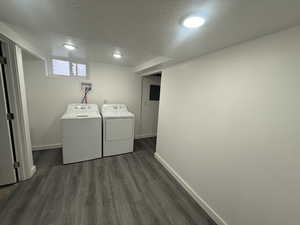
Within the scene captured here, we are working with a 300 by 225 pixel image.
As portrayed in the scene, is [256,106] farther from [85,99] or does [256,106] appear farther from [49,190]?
[85,99]

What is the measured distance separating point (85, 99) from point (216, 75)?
3001 mm

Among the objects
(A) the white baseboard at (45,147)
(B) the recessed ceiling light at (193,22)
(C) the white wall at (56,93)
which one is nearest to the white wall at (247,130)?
(B) the recessed ceiling light at (193,22)

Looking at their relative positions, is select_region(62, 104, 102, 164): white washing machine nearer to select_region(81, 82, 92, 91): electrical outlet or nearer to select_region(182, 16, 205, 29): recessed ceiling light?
select_region(81, 82, 92, 91): electrical outlet

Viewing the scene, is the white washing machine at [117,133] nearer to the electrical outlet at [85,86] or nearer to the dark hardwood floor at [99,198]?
the dark hardwood floor at [99,198]

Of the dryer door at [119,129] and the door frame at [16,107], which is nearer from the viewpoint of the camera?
the door frame at [16,107]

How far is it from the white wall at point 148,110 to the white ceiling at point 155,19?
7.89ft

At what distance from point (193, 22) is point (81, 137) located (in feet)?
8.70

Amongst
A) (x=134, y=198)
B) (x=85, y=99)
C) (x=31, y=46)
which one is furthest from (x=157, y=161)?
(x=31, y=46)

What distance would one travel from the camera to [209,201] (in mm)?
1673

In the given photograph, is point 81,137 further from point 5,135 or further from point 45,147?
point 45,147

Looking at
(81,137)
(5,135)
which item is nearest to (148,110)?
(81,137)

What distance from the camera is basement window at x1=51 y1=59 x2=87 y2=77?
9.68ft

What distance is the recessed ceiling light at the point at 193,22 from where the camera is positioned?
0.98 meters

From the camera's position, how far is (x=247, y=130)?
1268mm
